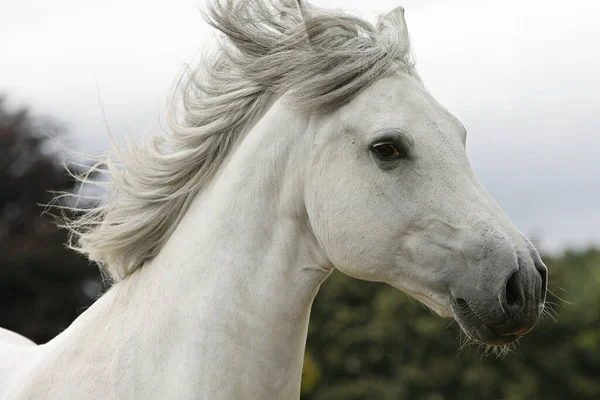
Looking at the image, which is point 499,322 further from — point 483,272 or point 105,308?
point 105,308

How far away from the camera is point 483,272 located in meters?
2.94

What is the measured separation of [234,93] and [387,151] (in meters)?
0.79

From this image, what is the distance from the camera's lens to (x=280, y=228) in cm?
323

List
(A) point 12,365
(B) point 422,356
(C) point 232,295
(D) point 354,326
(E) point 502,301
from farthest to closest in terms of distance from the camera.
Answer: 1. (D) point 354,326
2. (B) point 422,356
3. (A) point 12,365
4. (C) point 232,295
5. (E) point 502,301

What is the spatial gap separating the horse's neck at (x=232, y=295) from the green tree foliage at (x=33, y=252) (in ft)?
42.3

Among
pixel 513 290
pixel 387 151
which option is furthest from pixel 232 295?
pixel 513 290

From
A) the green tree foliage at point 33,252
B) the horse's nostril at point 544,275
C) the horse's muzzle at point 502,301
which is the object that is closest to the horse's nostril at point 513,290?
the horse's muzzle at point 502,301

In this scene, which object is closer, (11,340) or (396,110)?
(396,110)

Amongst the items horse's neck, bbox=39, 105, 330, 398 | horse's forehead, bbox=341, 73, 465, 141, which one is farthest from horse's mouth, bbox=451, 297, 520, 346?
horse's forehead, bbox=341, 73, 465, 141

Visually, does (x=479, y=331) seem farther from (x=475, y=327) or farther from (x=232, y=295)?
(x=232, y=295)

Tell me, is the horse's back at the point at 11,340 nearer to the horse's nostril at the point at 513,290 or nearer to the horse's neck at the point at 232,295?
the horse's neck at the point at 232,295

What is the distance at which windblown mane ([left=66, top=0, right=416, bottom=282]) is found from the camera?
3.30 meters

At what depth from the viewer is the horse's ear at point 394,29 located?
3451mm

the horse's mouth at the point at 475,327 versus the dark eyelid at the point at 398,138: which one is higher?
the dark eyelid at the point at 398,138
